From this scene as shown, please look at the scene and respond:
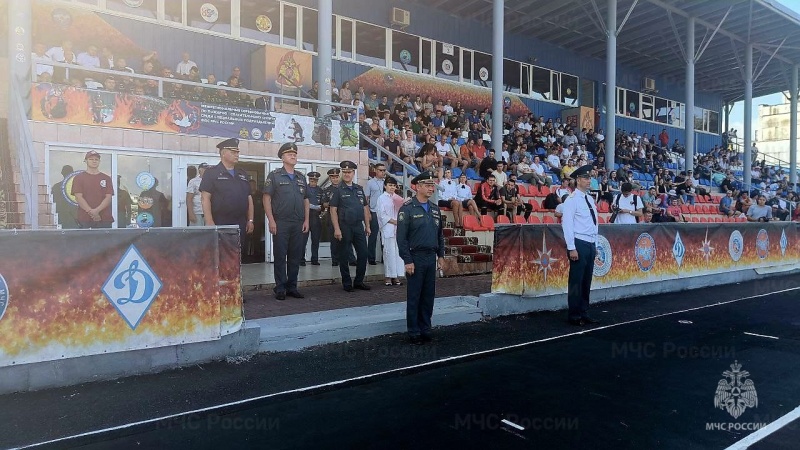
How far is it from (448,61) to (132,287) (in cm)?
1824

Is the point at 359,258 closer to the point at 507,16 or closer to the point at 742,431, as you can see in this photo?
the point at 742,431

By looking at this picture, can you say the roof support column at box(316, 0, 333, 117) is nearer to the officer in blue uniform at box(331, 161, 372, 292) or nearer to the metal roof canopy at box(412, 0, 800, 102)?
the officer in blue uniform at box(331, 161, 372, 292)

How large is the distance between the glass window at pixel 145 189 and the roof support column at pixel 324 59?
3.90 meters

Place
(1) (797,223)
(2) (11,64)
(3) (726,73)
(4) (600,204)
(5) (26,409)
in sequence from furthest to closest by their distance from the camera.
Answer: (3) (726,73)
(4) (600,204)
(1) (797,223)
(2) (11,64)
(5) (26,409)

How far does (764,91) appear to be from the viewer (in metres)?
35.2

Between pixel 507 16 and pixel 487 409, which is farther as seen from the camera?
pixel 507 16

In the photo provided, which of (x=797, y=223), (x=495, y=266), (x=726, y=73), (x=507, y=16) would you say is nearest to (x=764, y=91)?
(x=726, y=73)

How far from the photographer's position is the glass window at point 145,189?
957 centimetres

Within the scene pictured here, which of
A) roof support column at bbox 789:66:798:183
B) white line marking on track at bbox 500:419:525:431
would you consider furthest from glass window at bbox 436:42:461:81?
roof support column at bbox 789:66:798:183

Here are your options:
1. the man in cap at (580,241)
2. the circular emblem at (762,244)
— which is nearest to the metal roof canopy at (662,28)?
the circular emblem at (762,244)

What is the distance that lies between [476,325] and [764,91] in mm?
Result: 37738

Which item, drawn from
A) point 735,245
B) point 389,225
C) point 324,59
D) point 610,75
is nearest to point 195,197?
point 389,225

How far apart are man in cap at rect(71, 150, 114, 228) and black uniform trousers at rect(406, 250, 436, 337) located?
4534mm

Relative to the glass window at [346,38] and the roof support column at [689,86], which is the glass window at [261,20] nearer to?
the glass window at [346,38]
